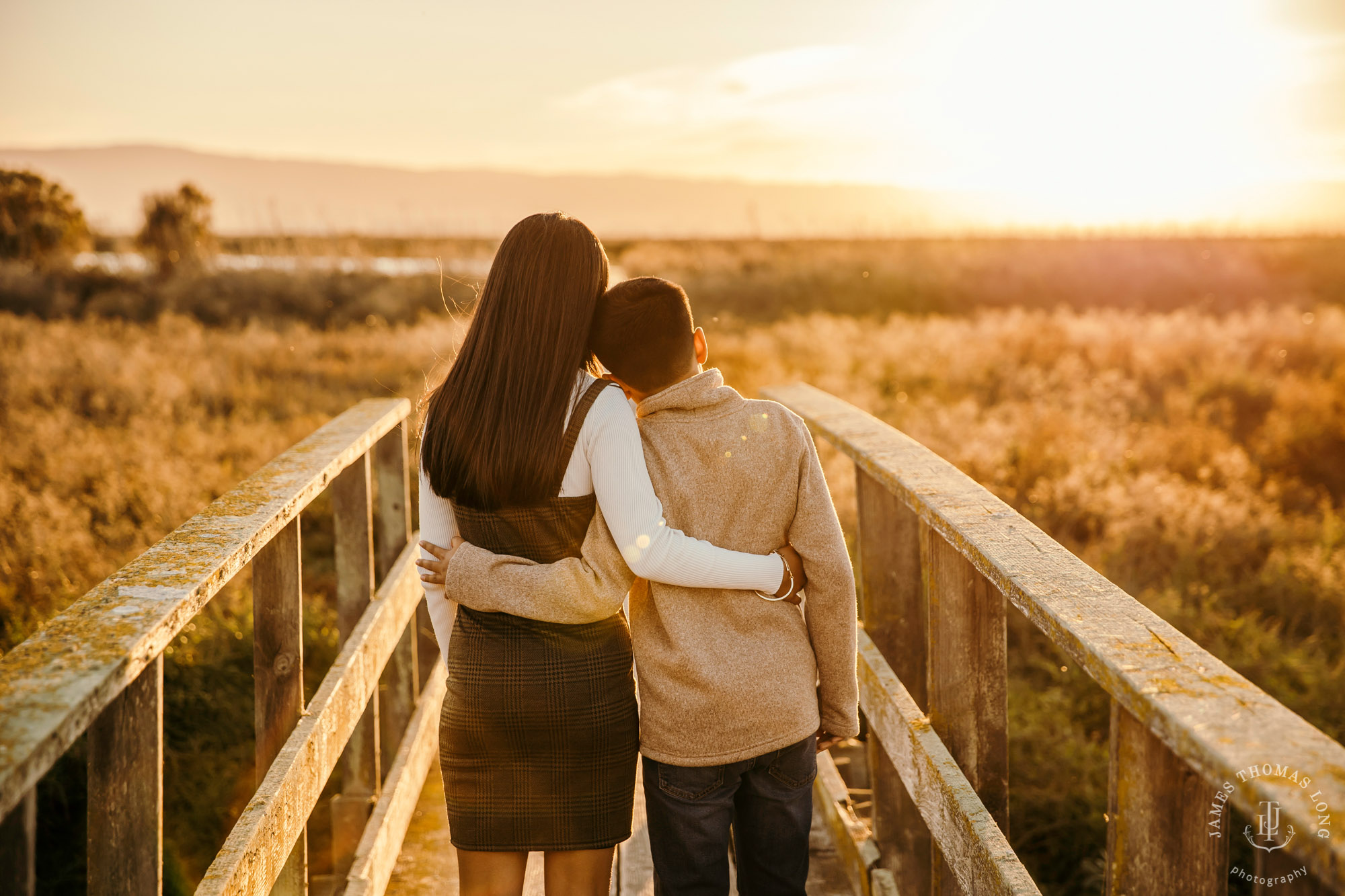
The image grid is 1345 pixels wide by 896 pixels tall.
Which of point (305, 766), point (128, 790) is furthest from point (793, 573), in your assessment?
point (128, 790)

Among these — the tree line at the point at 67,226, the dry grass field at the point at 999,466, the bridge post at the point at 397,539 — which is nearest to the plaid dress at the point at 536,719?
the dry grass field at the point at 999,466

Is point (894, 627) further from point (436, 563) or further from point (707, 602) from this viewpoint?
point (436, 563)

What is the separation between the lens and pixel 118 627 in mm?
1334

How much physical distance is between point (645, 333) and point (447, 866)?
6.20 feet

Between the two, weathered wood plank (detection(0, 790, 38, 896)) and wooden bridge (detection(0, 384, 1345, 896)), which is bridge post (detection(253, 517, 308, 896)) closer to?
wooden bridge (detection(0, 384, 1345, 896))

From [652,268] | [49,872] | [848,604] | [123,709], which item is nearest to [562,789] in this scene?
[848,604]

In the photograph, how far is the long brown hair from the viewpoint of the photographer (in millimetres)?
1799

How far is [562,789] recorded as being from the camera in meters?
1.92

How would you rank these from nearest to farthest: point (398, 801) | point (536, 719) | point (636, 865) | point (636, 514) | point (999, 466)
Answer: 1. point (636, 514)
2. point (536, 719)
3. point (398, 801)
4. point (636, 865)
5. point (999, 466)

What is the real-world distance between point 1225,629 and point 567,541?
4.14 m

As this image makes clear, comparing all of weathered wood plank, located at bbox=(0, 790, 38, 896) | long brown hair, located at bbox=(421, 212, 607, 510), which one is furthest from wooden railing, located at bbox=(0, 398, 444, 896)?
long brown hair, located at bbox=(421, 212, 607, 510)

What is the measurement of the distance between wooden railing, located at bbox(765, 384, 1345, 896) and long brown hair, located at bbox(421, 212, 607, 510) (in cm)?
77

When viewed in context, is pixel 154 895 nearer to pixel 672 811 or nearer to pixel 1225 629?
pixel 672 811

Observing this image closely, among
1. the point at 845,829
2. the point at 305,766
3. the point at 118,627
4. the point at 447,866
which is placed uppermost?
the point at 118,627
